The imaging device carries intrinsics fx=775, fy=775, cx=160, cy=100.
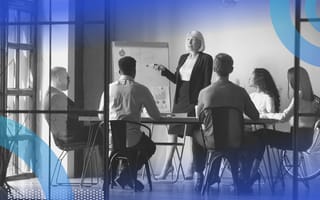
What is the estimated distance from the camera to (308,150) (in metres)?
6.09

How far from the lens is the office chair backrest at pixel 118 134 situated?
20.9ft

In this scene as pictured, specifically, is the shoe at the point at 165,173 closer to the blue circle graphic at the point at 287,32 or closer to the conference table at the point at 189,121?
the conference table at the point at 189,121

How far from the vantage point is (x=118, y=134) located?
6.39 m

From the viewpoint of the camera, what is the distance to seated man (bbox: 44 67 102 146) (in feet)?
20.8

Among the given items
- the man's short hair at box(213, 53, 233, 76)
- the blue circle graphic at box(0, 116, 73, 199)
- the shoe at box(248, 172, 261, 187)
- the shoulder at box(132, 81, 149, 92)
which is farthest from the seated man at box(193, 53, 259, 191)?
the blue circle graphic at box(0, 116, 73, 199)

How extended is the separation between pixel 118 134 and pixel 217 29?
1460 millimetres

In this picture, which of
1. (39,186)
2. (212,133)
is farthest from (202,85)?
(39,186)

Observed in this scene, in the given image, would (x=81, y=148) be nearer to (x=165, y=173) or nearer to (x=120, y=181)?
(x=120, y=181)

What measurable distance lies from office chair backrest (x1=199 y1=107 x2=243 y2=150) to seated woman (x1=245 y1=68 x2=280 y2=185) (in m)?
0.12

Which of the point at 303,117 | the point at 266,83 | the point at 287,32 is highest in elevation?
the point at 287,32

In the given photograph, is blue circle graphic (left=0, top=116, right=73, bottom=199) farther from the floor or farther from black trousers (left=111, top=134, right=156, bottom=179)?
black trousers (left=111, top=134, right=156, bottom=179)

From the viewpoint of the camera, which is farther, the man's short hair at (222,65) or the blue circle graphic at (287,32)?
the man's short hair at (222,65)

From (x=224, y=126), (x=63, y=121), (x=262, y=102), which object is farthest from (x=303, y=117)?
(x=63, y=121)

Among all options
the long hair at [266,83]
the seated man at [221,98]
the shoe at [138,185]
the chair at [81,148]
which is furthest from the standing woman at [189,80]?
the chair at [81,148]
